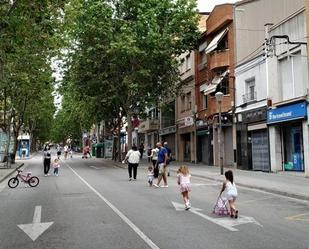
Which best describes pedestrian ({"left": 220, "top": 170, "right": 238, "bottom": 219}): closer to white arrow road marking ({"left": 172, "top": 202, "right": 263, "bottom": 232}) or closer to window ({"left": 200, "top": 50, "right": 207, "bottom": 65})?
white arrow road marking ({"left": 172, "top": 202, "right": 263, "bottom": 232})

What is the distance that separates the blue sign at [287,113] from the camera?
23.6 metres

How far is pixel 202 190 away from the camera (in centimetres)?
1850

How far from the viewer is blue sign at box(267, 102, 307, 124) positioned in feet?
77.4

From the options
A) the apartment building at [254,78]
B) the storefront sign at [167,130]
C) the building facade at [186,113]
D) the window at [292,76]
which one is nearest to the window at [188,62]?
the building facade at [186,113]

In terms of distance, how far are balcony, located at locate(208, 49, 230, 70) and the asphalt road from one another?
1811 centimetres

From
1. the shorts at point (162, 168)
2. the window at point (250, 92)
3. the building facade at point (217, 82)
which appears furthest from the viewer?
the building facade at point (217, 82)

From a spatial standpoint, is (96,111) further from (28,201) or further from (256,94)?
(28,201)

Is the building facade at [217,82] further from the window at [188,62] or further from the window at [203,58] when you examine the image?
the window at [188,62]

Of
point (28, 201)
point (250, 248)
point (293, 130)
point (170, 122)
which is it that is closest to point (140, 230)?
point (250, 248)

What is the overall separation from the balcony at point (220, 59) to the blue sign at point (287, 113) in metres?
7.75

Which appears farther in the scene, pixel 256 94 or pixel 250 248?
pixel 256 94

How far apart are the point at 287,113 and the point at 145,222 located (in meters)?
16.0

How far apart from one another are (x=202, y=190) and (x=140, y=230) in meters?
9.04

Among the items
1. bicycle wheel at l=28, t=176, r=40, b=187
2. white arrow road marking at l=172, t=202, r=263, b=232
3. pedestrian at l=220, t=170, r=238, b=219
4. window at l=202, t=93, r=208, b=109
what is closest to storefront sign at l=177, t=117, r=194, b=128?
window at l=202, t=93, r=208, b=109
